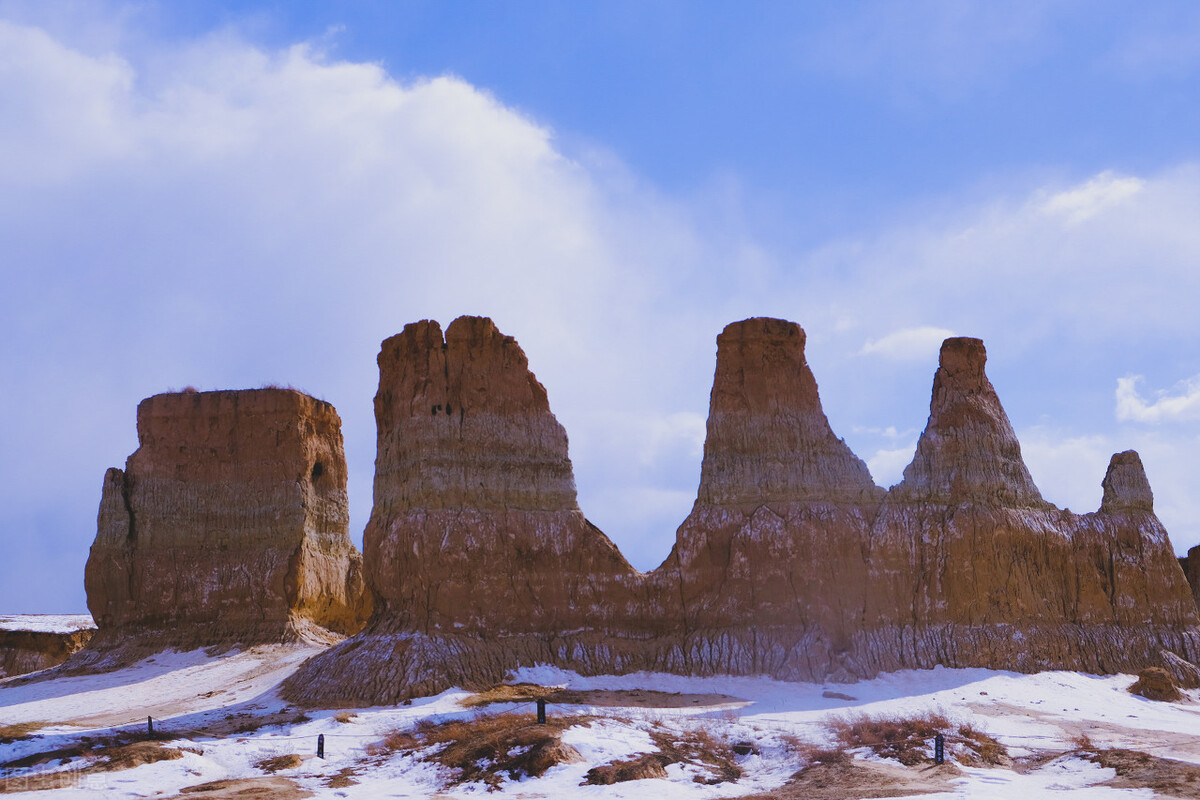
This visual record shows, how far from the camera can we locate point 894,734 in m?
22.9

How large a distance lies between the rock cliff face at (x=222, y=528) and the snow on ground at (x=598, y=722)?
2.30 m

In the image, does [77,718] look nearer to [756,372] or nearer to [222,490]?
[222,490]


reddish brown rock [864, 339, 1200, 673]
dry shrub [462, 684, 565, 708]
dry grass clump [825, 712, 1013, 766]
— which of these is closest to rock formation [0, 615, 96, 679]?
dry shrub [462, 684, 565, 708]

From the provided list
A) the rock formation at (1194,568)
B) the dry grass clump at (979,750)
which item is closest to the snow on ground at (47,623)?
the dry grass clump at (979,750)

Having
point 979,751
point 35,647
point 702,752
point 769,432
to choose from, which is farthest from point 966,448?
point 35,647

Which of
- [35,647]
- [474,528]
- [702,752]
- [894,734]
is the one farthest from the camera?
[35,647]

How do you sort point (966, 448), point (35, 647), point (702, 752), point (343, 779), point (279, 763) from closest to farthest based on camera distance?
point (343, 779), point (279, 763), point (702, 752), point (966, 448), point (35, 647)

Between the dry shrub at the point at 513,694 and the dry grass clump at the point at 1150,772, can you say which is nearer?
the dry grass clump at the point at 1150,772

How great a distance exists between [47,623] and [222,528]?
18117 mm

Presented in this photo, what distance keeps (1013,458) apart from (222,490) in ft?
79.0

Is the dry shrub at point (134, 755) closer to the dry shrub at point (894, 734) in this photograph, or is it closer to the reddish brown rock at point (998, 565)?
the dry shrub at point (894, 734)

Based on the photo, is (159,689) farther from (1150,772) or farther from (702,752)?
(1150,772)

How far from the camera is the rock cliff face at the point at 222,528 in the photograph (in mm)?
34844

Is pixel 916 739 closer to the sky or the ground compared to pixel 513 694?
closer to the ground
